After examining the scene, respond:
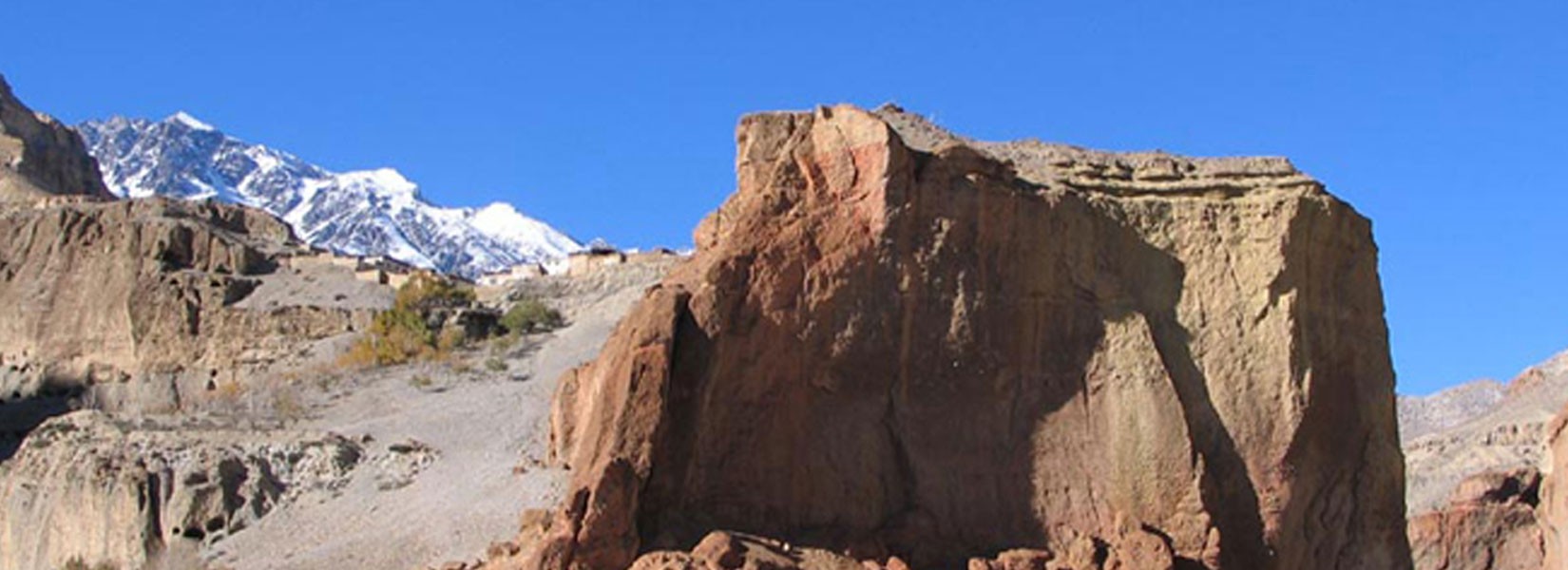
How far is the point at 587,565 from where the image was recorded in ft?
87.8

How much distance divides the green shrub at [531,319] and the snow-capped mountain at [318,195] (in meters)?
77.9

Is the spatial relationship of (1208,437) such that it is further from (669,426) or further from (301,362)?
(301,362)

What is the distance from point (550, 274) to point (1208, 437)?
39342 millimetres

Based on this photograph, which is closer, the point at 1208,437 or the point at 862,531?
the point at 862,531

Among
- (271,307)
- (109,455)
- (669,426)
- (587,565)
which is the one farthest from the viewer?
(271,307)

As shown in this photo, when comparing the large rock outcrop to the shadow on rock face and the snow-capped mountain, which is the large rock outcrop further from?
the snow-capped mountain

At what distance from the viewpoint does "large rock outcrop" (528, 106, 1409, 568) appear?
29125mm

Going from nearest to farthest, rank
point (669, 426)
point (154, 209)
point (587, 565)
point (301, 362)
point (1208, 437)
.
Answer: point (587, 565), point (669, 426), point (1208, 437), point (301, 362), point (154, 209)

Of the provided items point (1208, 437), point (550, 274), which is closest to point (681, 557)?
point (1208, 437)

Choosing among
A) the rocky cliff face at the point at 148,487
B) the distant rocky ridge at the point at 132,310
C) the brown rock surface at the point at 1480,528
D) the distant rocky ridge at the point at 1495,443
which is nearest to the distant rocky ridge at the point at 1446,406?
the distant rocky ridge at the point at 1495,443

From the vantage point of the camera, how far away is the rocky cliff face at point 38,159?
7800cm

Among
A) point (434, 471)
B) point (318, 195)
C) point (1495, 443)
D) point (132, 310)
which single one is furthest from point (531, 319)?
point (318, 195)

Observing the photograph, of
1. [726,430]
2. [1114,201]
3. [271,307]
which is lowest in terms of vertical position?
[726,430]

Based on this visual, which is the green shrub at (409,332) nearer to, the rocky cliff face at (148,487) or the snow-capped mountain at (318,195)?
the rocky cliff face at (148,487)
